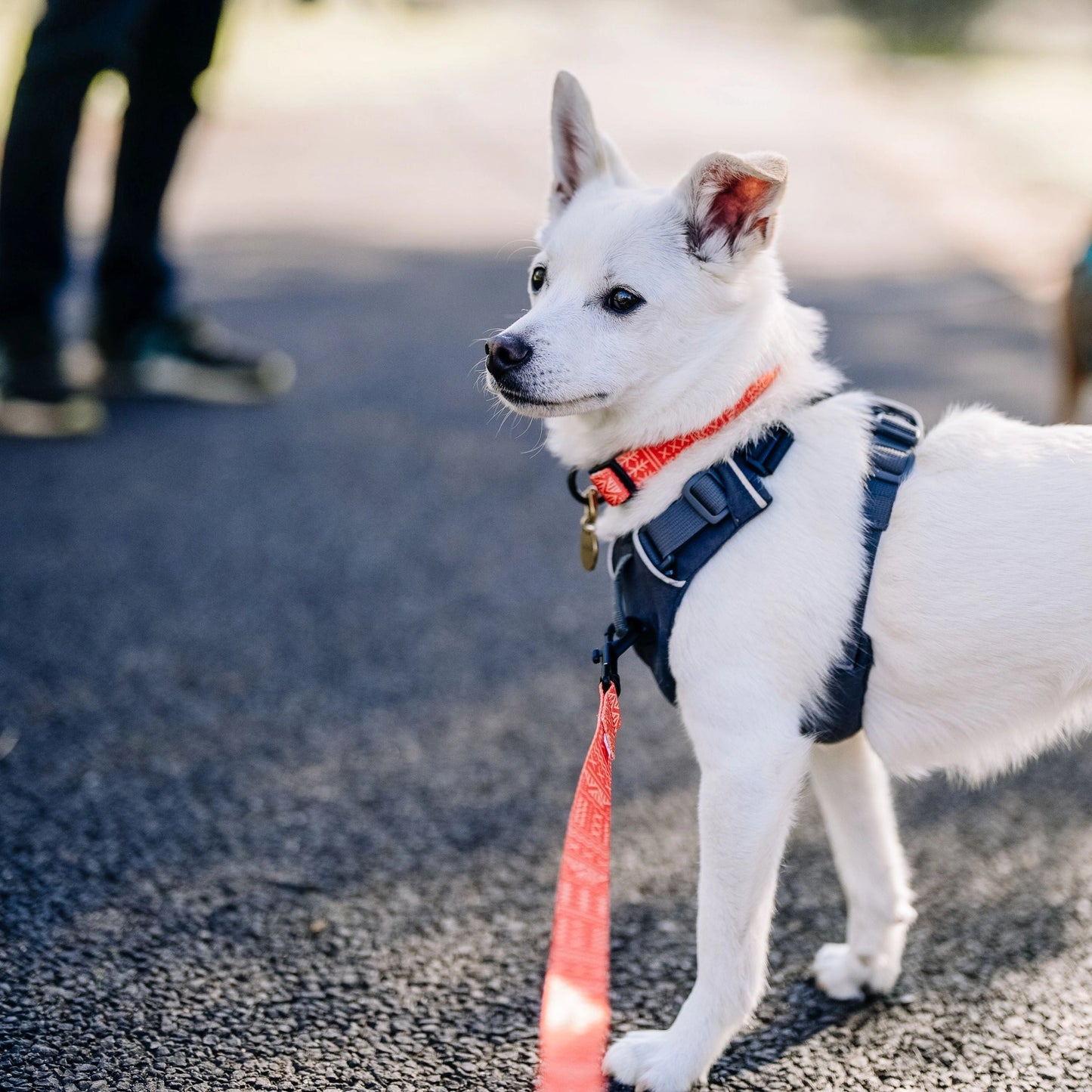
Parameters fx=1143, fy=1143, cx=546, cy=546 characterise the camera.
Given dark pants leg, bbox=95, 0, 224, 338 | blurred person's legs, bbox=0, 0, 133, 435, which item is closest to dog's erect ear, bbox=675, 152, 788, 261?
blurred person's legs, bbox=0, 0, 133, 435

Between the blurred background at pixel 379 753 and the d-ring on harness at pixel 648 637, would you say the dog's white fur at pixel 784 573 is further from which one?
the blurred background at pixel 379 753

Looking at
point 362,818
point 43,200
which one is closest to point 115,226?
point 43,200

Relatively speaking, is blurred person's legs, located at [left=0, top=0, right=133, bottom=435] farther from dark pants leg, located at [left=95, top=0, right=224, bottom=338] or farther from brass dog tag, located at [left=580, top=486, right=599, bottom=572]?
brass dog tag, located at [left=580, top=486, right=599, bottom=572]

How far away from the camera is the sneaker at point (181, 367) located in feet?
16.3

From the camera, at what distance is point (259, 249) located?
746cm

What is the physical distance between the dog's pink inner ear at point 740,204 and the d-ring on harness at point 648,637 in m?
0.28

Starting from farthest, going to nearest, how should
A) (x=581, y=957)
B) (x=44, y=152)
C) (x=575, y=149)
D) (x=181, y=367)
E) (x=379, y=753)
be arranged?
(x=181, y=367)
(x=44, y=152)
(x=379, y=753)
(x=575, y=149)
(x=581, y=957)

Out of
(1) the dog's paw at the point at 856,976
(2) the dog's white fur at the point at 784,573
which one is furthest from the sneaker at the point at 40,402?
(1) the dog's paw at the point at 856,976

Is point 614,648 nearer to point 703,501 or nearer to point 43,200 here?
point 703,501

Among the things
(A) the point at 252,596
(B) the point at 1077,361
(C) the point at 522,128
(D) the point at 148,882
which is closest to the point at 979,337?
(B) the point at 1077,361

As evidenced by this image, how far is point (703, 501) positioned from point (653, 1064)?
94 cm

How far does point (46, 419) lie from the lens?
4582 millimetres

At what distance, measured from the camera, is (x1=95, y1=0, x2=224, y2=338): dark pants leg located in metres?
4.48

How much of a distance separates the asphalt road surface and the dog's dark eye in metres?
1.19
